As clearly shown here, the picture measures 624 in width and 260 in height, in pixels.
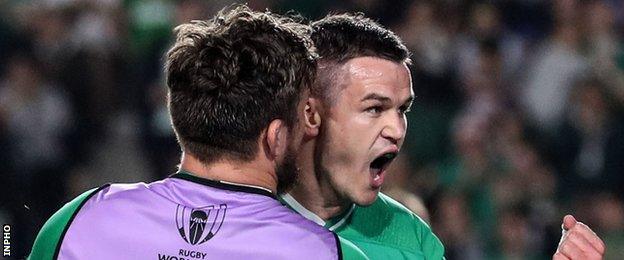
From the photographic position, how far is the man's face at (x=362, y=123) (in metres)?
3.29

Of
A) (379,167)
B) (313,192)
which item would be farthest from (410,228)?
(313,192)

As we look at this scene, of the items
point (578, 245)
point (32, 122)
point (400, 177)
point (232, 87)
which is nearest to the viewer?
point (232, 87)

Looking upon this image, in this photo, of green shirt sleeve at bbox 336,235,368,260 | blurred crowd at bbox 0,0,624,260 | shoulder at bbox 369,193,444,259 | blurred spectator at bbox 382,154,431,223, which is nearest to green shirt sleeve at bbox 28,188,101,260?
green shirt sleeve at bbox 336,235,368,260

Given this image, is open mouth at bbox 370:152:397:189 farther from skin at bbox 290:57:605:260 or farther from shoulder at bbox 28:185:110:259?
shoulder at bbox 28:185:110:259

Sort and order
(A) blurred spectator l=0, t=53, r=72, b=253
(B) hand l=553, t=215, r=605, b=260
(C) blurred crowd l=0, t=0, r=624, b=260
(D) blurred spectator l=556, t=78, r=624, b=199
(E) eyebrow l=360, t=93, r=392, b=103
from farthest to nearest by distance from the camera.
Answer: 1. (D) blurred spectator l=556, t=78, r=624, b=199
2. (A) blurred spectator l=0, t=53, r=72, b=253
3. (C) blurred crowd l=0, t=0, r=624, b=260
4. (E) eyebrow l=360, t=93, r=392, b=103
5. (B) hand l=553, t=215, r=605, b=260

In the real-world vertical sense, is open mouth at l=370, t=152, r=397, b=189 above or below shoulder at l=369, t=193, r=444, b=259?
above

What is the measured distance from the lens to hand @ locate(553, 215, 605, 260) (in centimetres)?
283

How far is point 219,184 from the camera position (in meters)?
2.54

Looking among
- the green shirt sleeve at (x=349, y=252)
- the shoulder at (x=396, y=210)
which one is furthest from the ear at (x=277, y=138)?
the shoulder at (x=396, y=210)

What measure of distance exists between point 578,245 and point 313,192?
873mm

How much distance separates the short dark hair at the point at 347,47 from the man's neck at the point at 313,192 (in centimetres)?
23

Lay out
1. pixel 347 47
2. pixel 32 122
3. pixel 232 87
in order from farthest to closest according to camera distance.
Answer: pixel 32 122 < pixel 347 47 < pixel 232 87

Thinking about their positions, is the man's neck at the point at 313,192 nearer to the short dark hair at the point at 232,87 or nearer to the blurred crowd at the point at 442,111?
the short dark hair at the point at 232,87

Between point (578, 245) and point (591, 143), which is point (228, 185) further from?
point (591, 143)
